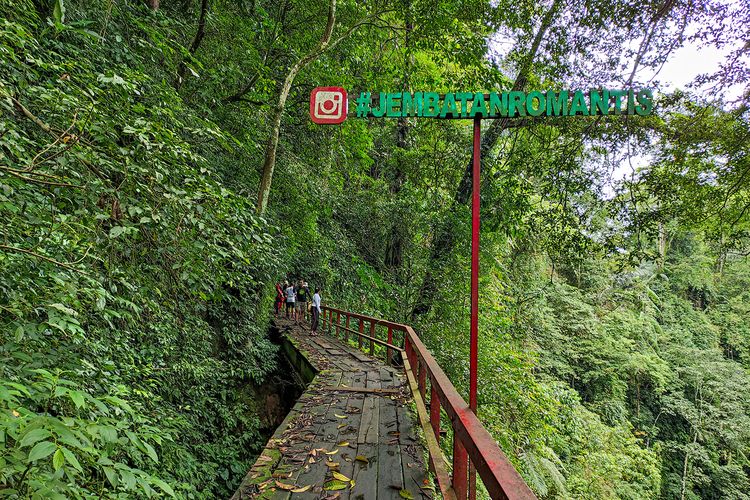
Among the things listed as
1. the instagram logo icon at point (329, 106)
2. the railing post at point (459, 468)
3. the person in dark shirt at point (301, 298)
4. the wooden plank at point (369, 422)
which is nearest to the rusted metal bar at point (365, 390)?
the wooden plank at point (369, 422)

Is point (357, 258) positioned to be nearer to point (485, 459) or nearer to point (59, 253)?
point (59, 253)

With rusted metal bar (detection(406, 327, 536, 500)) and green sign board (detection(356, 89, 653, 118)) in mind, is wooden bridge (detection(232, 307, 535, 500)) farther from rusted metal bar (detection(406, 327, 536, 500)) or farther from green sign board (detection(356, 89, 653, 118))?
green sign board (detection(356, 89, 653, 118))

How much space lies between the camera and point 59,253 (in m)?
3.00

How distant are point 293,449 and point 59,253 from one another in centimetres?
295

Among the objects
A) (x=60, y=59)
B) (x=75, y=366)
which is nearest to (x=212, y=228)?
(x=75, y=366)

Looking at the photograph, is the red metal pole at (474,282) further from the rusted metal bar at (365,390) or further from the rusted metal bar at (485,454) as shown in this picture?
the rusted metal bar at (365,390)

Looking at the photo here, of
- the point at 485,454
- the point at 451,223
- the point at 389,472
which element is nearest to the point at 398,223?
the point at 451,223

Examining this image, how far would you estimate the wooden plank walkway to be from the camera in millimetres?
3357

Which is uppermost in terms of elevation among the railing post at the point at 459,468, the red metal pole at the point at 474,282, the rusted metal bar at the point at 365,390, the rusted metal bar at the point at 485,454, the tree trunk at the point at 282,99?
the tree trunk at the point at 282,99

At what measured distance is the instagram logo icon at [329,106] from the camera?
3.30 metres

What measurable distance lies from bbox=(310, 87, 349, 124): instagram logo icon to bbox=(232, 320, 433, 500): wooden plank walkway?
3.26 metres

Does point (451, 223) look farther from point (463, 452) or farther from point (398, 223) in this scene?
point (463, 452)

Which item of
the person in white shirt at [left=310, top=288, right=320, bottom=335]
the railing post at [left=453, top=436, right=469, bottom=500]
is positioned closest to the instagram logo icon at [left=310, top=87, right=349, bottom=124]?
the railing post at [left=453, top=436, right=469, bottom=500]

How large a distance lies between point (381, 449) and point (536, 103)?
146 inches
